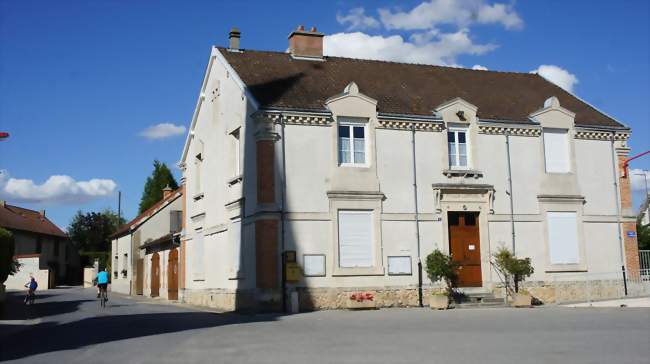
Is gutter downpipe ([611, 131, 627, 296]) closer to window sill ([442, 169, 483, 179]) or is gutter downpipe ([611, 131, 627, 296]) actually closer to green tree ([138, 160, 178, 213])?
window sill ([442, 169, 483, 179])

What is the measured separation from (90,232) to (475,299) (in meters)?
64.4

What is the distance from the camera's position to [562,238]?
80.4ft

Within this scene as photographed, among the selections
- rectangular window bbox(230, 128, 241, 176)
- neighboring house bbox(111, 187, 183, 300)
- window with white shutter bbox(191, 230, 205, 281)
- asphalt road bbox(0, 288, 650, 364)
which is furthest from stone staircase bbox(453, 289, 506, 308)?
neighboring house bbox(111, 187, 183, 300)

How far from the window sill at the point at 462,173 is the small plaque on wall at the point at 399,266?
3388 millimetres

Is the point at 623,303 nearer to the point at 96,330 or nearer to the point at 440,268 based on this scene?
the point at 440,268

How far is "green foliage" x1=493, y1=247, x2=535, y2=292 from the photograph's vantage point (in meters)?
22.6

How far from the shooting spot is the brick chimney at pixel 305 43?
2662 cm

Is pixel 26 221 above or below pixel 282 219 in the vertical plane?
above

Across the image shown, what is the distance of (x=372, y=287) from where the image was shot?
21.8 meters

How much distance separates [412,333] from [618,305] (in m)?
10.8

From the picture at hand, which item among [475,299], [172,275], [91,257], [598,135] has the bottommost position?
[475,299]

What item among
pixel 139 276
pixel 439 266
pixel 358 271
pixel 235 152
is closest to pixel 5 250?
pixel 235 152

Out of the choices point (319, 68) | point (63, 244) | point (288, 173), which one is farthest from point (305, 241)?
point (63, 244)

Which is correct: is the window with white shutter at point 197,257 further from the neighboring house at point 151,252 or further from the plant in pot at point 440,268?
the plant in pot at point 440,268
